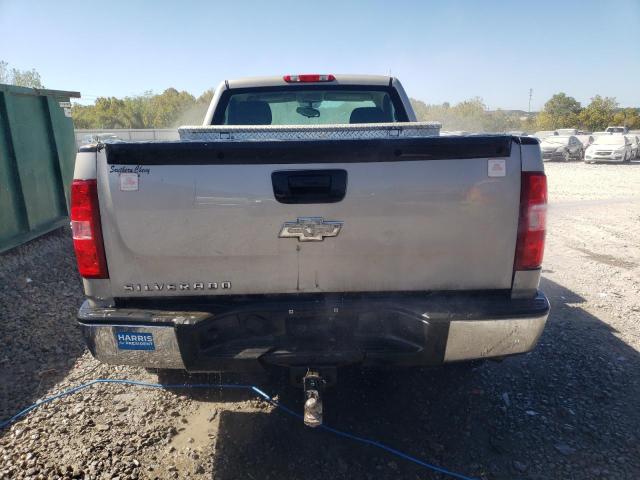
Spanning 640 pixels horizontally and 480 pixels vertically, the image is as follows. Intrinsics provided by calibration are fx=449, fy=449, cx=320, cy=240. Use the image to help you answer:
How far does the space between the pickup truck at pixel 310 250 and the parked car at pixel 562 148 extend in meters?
26.1

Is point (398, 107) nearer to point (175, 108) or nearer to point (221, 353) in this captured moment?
point (221, 353)

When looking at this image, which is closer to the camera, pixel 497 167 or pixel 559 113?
pixel 497 167

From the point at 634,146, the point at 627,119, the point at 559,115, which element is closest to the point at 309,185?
the point at 634,146

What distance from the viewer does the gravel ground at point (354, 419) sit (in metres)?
2.46

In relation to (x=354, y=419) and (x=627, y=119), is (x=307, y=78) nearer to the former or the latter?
(x=354, y=419)

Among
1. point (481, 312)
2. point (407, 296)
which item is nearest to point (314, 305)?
point (407, 296)

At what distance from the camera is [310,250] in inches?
86.7

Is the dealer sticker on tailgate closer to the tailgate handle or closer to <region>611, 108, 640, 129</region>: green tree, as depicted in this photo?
the tailgate handle

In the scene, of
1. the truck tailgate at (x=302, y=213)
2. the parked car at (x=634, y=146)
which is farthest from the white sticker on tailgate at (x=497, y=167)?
the parked car at (x=634, y=146)

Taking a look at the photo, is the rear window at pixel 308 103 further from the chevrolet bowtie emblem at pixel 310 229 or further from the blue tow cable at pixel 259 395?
the blue tow cable at pixel 259 395

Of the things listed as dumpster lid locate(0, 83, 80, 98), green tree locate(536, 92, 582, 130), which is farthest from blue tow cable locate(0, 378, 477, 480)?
green tree locate(536, 92, 582, 130)

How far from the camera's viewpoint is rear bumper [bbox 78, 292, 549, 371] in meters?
2.17

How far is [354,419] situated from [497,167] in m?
1.77

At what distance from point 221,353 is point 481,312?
51.0 inches
